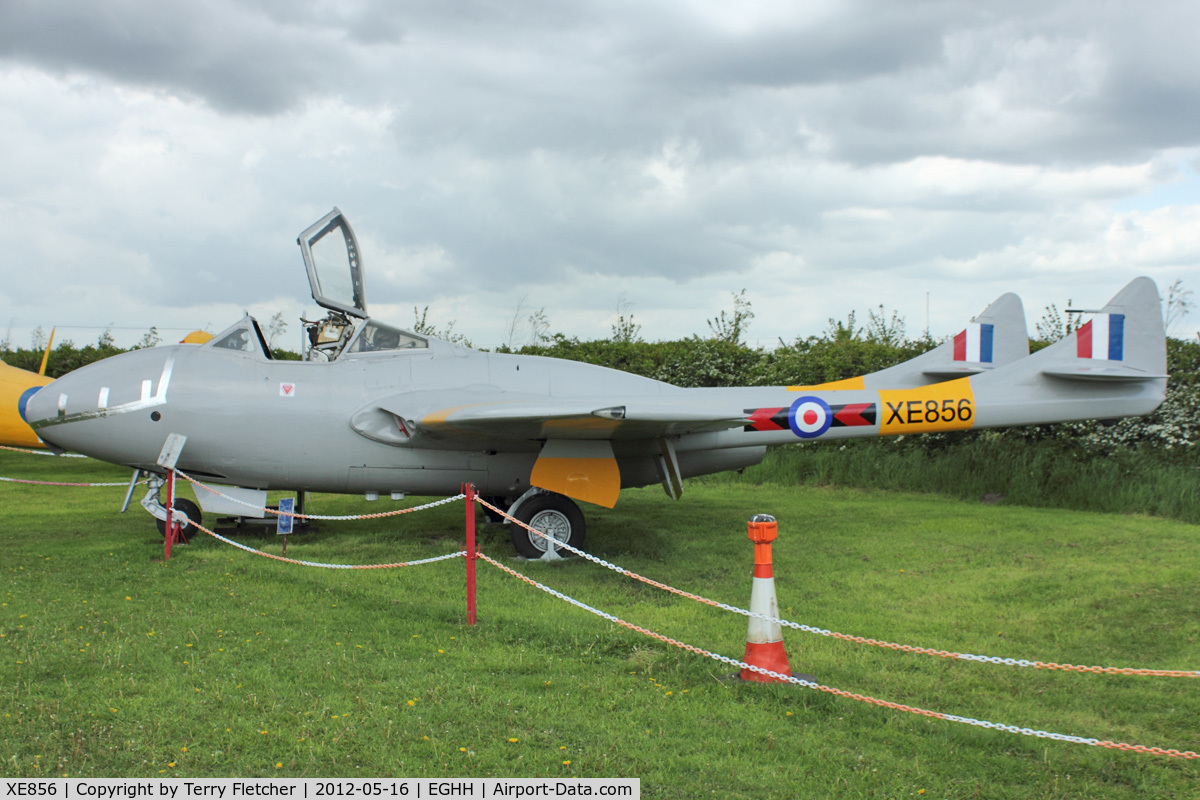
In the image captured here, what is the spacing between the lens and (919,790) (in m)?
3.29

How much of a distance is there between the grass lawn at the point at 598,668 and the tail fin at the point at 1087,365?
1534 mm

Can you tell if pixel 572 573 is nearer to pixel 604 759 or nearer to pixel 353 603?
pixel 353 603

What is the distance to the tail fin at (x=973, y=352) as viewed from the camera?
9.81 m

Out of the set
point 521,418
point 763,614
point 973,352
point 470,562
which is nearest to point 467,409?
point 521,418

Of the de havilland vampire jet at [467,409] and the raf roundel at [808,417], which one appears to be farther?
the raf roundel at [808,417]

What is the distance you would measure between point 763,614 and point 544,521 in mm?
4048

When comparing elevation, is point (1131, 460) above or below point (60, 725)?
above

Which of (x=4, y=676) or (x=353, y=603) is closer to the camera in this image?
(x=4, y=676)

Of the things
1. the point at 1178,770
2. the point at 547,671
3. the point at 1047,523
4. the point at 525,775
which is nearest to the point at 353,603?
the point at 547,671

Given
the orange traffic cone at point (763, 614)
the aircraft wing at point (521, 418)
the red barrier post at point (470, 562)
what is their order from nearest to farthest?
the orange traffic cone at point (763, 614)
the red barrier post at point (470, 562)
the aircraft wing at point (521, 418)

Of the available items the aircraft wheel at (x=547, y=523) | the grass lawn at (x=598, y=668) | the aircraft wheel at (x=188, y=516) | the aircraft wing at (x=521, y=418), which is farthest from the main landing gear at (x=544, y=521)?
the aircraft wheel at (x=188, y=516)

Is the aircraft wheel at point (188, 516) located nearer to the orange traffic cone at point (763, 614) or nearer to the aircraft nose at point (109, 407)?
the aircraft nose at point (109, 407)

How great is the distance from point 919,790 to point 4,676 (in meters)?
4.61

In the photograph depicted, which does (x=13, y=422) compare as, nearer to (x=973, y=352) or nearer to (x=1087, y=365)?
(x=973, y=352)
